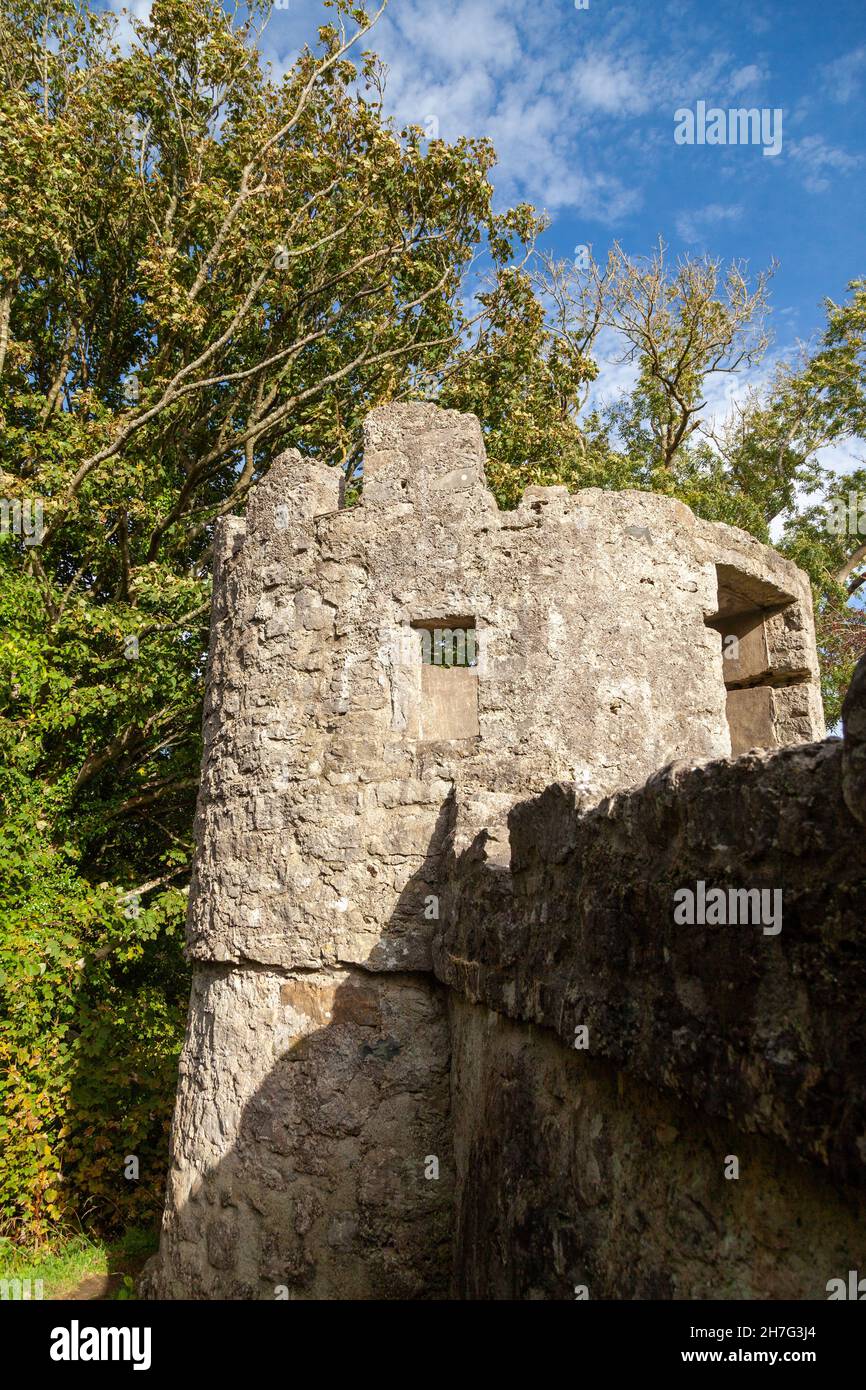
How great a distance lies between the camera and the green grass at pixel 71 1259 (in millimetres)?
6656

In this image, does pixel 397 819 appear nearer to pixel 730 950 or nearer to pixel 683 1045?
pixel 683 1045

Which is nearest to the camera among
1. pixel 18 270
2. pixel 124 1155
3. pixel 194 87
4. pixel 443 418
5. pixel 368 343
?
pixel 443 418

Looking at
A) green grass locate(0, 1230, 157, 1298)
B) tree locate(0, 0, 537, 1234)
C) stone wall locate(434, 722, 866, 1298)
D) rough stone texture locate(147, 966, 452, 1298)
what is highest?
tree locate(0, 0, 537, 1234)

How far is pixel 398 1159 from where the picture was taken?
4.43 meters

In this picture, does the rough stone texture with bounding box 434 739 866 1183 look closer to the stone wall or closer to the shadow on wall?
the stone wall

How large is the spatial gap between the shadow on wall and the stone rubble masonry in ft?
0.04

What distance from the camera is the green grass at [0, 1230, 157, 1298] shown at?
262 inches

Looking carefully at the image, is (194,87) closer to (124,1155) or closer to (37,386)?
(37,386)

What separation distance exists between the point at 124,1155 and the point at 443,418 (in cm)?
719

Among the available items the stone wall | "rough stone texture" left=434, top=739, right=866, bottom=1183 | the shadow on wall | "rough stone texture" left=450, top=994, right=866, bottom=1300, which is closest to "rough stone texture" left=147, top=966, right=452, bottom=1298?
the shadow on wall

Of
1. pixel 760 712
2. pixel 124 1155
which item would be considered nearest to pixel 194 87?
pixel 760 712

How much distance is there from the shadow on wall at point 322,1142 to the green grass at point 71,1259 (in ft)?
7.86

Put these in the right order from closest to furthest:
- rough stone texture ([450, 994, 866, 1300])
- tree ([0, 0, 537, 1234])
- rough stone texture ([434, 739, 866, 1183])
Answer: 1. rough stone texture ([434, 739, 866, 1183])
2. rough stone texture ([450, 994, 866, 1300])
3. tree ([0, 0, 537, 1234])

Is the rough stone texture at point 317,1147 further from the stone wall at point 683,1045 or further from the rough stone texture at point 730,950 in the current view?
the rough stone texture at point 730,950
